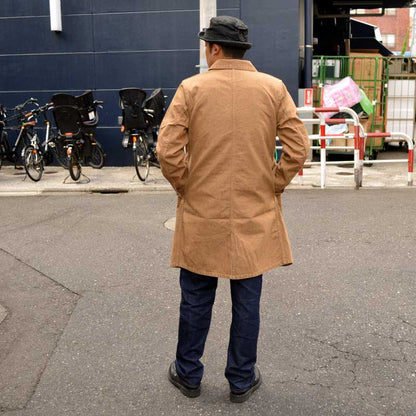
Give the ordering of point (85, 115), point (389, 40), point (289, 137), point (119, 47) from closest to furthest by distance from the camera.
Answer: point (289, 137) → point (85, 115) → point (119, 47) → point (389, 40)

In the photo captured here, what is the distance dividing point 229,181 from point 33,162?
8.65 meters

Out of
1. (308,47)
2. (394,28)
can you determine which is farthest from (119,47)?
(394,28)

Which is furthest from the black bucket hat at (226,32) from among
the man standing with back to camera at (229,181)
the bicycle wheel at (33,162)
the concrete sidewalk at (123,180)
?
the bicycle wheel at (33,162)

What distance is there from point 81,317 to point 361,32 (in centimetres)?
2050

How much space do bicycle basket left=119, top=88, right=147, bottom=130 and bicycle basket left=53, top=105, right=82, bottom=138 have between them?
0.90 m

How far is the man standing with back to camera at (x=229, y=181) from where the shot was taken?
9.66ft

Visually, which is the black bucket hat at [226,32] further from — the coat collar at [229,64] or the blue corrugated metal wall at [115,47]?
the blue corrugated metal wall at [115,47]

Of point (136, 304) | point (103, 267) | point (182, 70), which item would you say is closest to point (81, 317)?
point (136, 304)

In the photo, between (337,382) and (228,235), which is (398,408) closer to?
(337,382)

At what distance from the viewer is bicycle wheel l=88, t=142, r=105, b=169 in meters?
11.9

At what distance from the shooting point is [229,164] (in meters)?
2.99

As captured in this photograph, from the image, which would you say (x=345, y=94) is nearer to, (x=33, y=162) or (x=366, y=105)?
(x=366, y=105)

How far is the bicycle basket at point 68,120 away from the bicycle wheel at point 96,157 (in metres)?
0.83

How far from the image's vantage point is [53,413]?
309 cm
